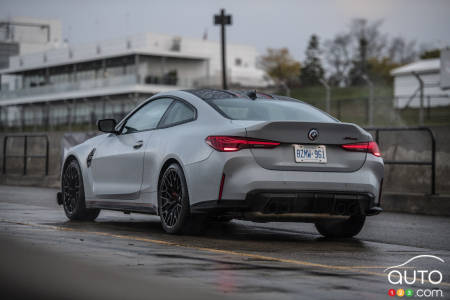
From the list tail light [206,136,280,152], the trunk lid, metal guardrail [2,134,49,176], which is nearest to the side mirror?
tail light [206,136,280,152]

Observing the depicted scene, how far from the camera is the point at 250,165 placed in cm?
786

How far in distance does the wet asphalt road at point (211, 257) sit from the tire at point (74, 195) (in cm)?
16

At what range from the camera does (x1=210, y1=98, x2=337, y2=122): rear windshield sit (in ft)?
27.9

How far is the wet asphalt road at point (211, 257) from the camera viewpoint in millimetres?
3455

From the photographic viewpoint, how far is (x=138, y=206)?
9195 mm

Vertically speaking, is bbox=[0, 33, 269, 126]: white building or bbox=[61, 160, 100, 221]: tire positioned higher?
bbox=[0, 33, 269, 126]: white building

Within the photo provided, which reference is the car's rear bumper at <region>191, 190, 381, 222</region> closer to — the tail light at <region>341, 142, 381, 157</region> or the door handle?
the tail light at <region>341, 142, 381, 157</region>

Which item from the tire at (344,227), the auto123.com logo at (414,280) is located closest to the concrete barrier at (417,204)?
the tire at (344,227)

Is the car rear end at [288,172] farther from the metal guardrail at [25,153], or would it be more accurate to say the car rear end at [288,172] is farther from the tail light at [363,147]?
the metal guardrail at [25,153]

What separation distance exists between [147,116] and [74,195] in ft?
5.32

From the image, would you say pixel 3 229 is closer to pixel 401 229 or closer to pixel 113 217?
pixel 113 217

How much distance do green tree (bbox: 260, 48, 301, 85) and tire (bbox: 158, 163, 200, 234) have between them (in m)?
96.3

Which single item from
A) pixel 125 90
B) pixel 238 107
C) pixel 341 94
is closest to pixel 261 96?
pixel 238 107

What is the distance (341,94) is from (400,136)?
192ft
